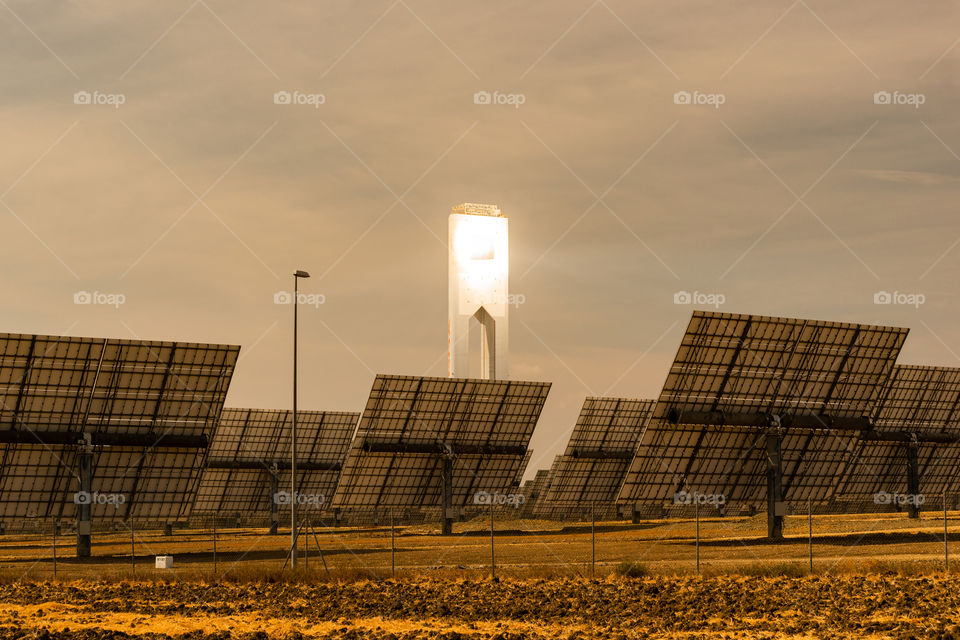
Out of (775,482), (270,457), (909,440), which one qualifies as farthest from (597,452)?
(775,482)

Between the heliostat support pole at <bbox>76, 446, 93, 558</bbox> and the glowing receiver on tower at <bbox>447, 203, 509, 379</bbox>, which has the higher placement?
the glowing receiver on tower at <bbox>447, 203, 509, 379</bbox>

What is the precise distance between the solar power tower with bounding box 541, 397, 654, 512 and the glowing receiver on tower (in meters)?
21.8

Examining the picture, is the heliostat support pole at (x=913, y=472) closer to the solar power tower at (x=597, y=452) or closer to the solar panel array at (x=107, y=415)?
the solar power tower at (x=597, y=452)

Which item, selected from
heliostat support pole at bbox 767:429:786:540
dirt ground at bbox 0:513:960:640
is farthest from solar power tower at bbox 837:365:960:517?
dirt ground at bbox 0:513:960:640

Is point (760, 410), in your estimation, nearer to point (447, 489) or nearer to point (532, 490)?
point (447, 489)

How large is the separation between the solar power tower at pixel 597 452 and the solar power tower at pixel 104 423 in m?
29.3

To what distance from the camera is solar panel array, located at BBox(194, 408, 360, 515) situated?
231 feet

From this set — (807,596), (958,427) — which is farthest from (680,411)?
(958,427)

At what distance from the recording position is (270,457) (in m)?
72.2

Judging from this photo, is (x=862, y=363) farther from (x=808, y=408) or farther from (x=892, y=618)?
(x=892, y=618)

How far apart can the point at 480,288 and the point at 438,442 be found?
3599 centimetres

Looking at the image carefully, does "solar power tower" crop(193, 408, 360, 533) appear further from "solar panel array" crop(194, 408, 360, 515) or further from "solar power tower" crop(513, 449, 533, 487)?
"solar power tower" crop(513, 449, 533, 487)

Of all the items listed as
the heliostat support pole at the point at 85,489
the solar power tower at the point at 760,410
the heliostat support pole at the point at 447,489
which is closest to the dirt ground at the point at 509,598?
the heliostat support pole at the point at 85,489

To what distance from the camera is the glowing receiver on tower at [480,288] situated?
297 ft
